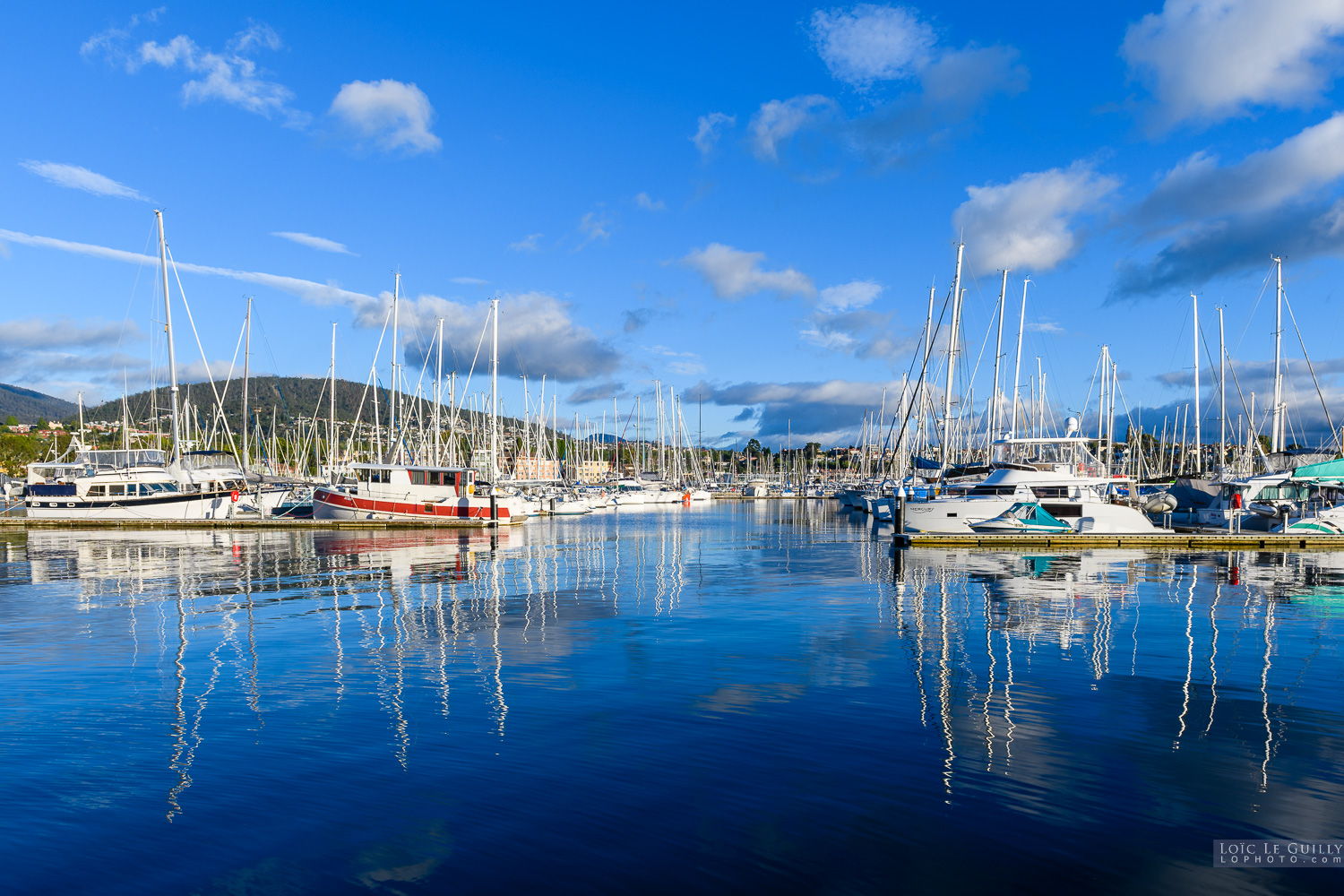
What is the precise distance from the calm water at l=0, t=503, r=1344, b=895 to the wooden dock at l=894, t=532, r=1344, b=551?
19.4 metres

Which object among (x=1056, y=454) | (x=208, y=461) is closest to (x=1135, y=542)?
(x=1056, y=454)

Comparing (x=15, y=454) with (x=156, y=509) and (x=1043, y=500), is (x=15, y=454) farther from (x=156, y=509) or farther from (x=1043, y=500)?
(x=1043, y=500)

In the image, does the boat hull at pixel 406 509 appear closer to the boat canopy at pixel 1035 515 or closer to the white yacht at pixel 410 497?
the white yacht at pixel 410 497

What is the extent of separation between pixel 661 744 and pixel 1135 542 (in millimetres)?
42353

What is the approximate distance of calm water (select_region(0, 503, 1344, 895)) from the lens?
8203 millimetres

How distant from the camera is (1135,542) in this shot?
45312 millimetres

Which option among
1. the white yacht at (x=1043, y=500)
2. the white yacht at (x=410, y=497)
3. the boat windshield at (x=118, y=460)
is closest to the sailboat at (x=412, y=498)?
the white yacht at (x=410, y=497)

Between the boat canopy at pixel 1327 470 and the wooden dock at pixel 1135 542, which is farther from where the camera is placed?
the boat canopy at pixel 1327 470

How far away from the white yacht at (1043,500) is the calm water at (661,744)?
71.5ft

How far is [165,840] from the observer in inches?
341

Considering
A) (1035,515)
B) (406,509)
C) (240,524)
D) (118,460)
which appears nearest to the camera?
(1035,515)

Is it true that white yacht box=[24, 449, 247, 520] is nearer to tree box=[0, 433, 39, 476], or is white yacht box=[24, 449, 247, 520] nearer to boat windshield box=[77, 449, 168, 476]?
boat windshield box=[77, 449, 168, 476]

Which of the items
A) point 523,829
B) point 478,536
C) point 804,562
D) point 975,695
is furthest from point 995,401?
point 523,829

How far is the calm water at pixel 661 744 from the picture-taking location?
8203mm
